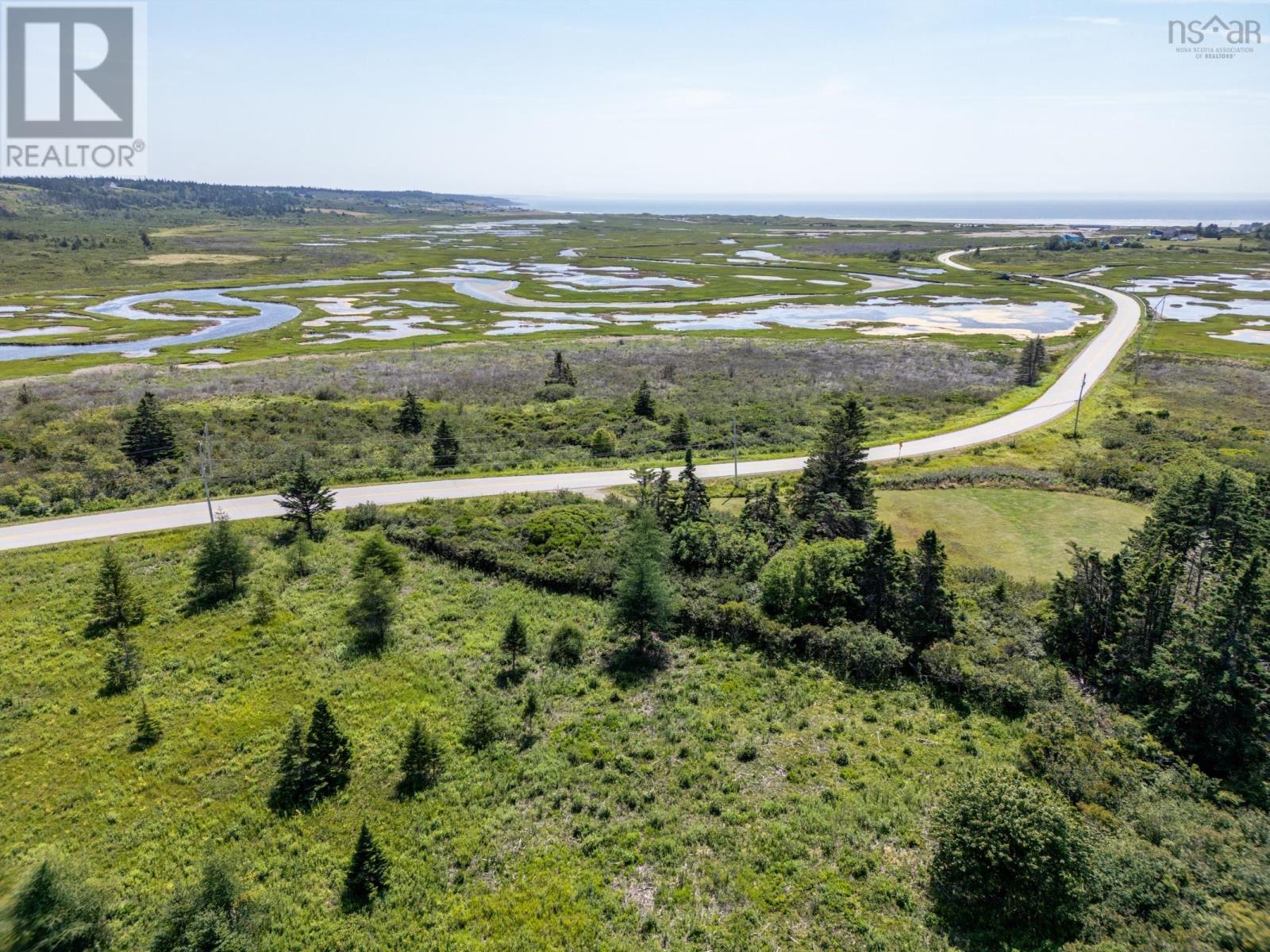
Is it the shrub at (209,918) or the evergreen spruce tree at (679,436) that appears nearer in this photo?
the shrub at (209,918)

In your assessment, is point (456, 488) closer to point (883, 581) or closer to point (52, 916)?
point (883, 581)

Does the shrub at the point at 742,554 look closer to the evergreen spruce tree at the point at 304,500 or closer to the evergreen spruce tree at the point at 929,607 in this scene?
the evergreen spruce tree at the point at 929,607

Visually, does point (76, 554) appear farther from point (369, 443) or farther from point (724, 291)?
point (724, 291)

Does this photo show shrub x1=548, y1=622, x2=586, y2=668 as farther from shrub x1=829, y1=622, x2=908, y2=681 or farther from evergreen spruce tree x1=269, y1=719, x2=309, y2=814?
shrub x1=829, y1=622, x2=908, y2=681

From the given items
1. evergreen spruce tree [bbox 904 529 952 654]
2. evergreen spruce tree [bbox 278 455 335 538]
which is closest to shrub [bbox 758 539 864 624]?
evergreen spruce tree [bbox 904 529 952 654]

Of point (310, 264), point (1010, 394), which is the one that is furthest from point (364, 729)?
point (310, 264)

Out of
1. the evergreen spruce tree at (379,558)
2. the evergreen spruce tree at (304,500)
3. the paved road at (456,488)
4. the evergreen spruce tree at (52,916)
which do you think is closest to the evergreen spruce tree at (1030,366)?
the paved road at (456,488)
